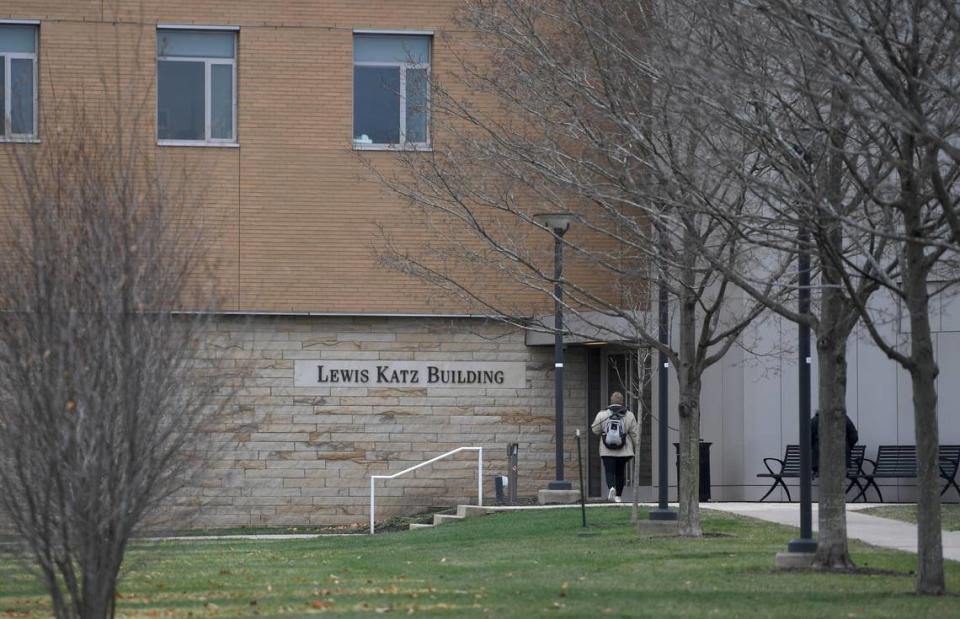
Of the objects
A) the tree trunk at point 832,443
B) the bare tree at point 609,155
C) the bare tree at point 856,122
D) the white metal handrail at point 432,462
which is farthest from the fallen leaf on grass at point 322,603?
the white metal handrail at point 432,462

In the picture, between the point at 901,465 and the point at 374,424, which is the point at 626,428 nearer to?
the point at 901,465

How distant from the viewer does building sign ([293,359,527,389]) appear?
87.7 ft

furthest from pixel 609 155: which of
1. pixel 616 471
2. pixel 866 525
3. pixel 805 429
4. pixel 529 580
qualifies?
pixel 616 471

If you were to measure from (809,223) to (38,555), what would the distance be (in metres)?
5.89

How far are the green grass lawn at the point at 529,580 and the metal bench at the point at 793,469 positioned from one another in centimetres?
504

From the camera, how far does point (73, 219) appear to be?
30.5ft

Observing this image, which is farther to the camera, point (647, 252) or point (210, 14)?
point (210, 14)

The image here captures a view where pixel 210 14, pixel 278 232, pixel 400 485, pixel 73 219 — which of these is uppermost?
pixel 210 14

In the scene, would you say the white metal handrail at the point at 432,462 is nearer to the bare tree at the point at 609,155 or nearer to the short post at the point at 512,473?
the short post at the point at 512,473

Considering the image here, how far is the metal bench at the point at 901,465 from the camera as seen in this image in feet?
77.9

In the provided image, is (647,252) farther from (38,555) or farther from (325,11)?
(325,11)

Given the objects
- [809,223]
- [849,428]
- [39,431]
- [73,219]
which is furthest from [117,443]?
[849,428]

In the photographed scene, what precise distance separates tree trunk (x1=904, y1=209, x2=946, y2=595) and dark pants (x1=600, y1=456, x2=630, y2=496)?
41.9ft

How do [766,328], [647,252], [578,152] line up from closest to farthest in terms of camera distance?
[647,252] < [578,152] < [766,328]
